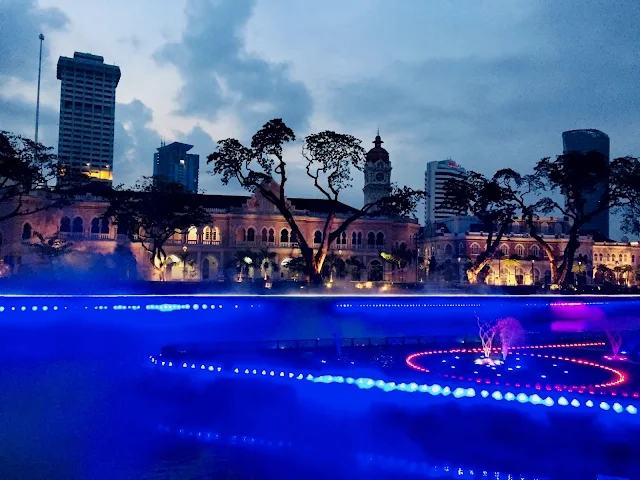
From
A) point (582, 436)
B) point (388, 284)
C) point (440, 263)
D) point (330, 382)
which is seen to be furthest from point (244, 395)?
point (440, 263)

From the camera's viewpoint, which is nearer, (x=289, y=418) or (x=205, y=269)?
(x=289, y=418)

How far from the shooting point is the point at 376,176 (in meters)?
77.9

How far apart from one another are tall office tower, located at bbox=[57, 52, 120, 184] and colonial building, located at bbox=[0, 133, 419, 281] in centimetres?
13681

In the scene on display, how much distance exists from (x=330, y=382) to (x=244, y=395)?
3.54m

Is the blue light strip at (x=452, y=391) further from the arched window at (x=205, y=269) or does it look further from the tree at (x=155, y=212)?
the arched window at (x=205, y=269)

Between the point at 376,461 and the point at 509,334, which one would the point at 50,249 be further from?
the point at 376,461

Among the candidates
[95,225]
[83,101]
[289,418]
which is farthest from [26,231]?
[83,101]

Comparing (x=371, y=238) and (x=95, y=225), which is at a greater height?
(x=95, y=225)

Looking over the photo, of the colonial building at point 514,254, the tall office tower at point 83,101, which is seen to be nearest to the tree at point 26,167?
the colonial building at point 514,254

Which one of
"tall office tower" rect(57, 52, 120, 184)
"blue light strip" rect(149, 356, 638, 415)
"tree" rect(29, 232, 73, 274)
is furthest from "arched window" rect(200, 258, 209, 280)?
"tall office tower" rect(57, 52, 120, 184)

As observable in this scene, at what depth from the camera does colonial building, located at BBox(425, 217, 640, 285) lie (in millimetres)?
77438

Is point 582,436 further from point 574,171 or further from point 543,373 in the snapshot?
point 574,171

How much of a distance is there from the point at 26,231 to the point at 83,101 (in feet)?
495

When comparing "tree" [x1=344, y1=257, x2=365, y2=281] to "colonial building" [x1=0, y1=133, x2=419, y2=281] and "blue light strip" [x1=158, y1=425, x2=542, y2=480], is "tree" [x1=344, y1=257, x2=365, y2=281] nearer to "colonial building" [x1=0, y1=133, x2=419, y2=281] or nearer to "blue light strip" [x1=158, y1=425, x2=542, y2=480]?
"colonial building" [x1=0, y1=133, x2=419, y2=281]
